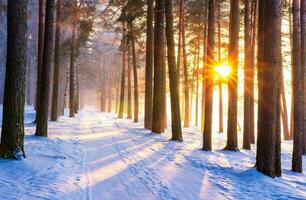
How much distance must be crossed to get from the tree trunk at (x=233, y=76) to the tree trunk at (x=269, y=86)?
179 inches

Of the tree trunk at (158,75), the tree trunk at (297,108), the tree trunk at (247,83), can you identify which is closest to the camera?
the tree trunk at (297,108)

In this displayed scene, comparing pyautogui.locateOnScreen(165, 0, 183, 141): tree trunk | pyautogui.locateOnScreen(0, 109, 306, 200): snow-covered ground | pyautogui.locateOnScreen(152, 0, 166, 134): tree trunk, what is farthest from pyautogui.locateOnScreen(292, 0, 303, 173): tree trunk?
pyautogui.locateOnScreen(152, 0, 166, 134): tree trunk

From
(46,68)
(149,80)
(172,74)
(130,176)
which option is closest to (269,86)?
(130,176)

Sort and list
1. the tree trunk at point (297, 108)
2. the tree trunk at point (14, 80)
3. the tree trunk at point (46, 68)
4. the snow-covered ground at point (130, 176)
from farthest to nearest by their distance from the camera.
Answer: the tree trunk at point (46, 68)
the tree trunk at point (297, 108)
the tree trunk at point (14, 80)
the snow-covered ground at point (130, 176)

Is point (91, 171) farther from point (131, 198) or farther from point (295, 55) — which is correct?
point (295, 55)

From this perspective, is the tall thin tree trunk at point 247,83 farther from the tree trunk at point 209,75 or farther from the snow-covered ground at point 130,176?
the snow-covered ground at point 130,176

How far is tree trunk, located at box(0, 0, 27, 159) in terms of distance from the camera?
9031 millimetres

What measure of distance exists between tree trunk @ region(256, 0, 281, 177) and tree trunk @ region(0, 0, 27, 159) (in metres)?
6.03

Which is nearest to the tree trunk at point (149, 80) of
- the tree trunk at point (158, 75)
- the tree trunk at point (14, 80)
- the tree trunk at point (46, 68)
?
the tree trunk at point (158, 75)

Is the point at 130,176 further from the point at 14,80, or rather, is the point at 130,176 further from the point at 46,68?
the point at 46,68

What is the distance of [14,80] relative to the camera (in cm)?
908

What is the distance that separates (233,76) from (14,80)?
8624 millimetres

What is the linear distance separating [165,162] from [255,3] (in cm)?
1188

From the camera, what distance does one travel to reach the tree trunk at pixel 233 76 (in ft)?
46.8
